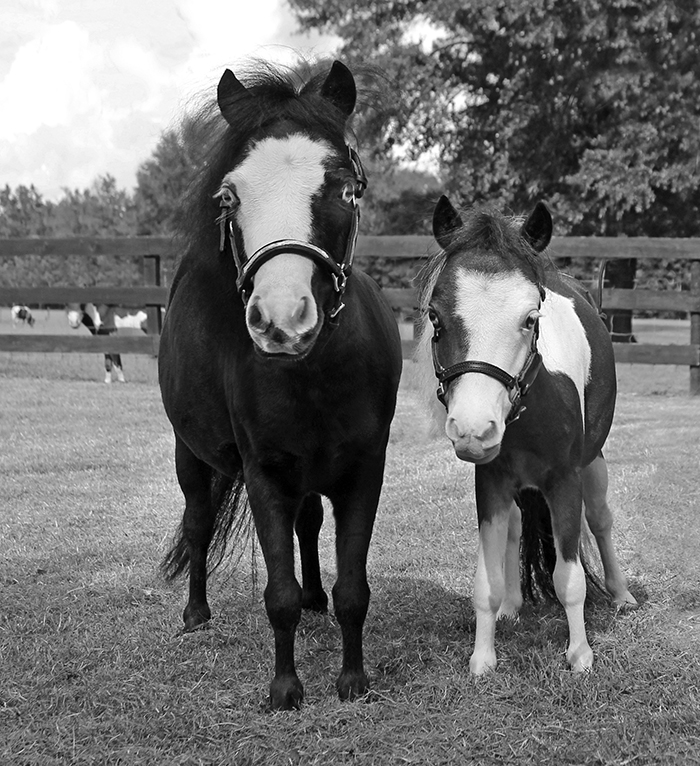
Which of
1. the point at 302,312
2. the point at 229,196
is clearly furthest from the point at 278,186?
the point at 302,312

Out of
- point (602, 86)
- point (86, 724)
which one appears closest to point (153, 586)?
point (86, 724)

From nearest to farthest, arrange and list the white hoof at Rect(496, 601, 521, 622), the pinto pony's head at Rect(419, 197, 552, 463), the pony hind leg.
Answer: the pinto pony's head at Rect(419, 197, 552, 463) < the white hoof at Rect(496, 601, 521, 622) < the pony hind leg

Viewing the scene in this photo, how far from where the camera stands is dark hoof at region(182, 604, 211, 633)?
384 centimetres

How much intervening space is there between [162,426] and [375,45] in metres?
11.0

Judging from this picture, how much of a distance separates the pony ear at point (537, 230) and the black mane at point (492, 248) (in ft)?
0.10

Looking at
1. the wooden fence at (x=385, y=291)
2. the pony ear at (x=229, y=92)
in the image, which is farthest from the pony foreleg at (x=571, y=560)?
the wooden fence at (x=385, y=291)

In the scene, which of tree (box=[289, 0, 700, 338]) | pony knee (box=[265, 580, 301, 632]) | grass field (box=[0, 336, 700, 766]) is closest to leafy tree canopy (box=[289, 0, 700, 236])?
tree (box=[289, 0, 700, 338])

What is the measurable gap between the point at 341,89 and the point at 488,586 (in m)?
1.87

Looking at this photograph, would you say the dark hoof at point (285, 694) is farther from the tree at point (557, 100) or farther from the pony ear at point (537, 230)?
the tree at point (557, 100)

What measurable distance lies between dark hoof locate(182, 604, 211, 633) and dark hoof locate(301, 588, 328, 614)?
444 mm

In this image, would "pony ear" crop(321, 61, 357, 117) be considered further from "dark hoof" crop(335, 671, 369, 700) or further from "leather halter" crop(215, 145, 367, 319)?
"dark hoof" crop(335, 671, 369, 700)

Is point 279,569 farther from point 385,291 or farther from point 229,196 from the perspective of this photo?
point 385,291

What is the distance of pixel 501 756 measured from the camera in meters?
2.60

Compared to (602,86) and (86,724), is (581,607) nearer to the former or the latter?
(86,724)
